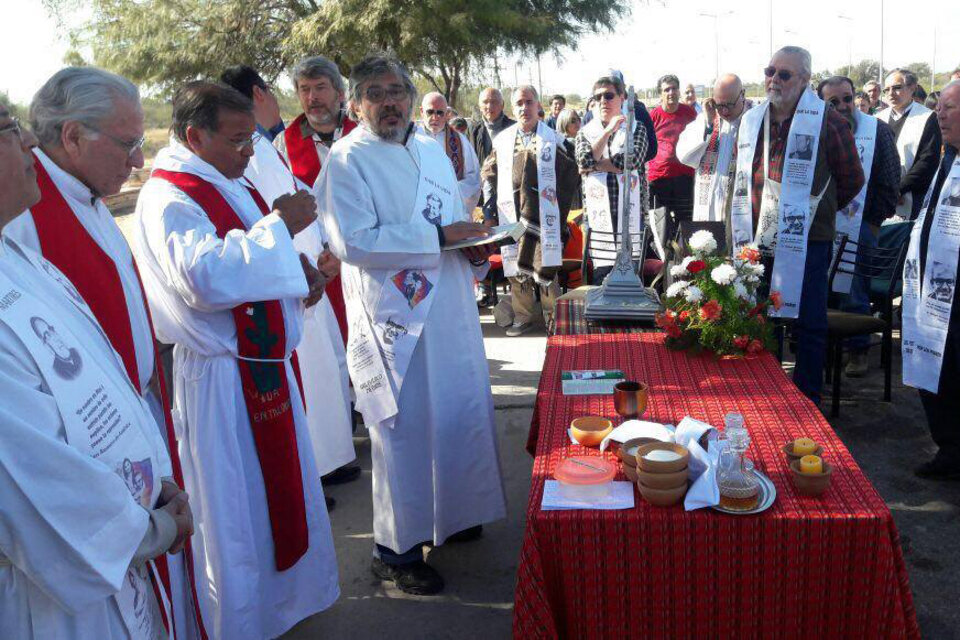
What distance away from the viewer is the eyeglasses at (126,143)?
199cm

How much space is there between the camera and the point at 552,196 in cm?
664

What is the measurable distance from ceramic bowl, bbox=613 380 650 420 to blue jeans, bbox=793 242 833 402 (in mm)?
2218

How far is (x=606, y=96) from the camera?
6.00 metres

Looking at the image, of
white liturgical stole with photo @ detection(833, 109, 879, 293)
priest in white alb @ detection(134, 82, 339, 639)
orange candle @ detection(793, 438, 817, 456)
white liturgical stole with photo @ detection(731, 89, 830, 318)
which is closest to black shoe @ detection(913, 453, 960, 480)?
white liturgical stole with photo @ detection(731, 89, 830, 318)

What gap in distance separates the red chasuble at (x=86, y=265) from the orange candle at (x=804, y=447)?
173 centimetres

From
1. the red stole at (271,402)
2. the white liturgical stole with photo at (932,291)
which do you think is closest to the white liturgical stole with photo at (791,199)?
the white liturgical stole with photo at (932,291)

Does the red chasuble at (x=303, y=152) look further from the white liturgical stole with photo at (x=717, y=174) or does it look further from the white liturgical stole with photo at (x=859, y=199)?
the white liturgical stole with photo at (x=859, y=199)

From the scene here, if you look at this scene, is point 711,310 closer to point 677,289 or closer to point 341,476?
point 677,289

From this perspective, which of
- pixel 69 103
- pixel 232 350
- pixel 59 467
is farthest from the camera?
pixel 232 350

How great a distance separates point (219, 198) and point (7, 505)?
1405 mm

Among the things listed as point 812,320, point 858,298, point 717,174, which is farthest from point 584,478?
point 858,298

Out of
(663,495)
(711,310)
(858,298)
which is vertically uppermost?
(711,310)

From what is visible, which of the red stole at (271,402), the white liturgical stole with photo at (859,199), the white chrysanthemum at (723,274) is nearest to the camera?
the red stole at (271,402)

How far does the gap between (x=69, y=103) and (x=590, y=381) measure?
196cm
